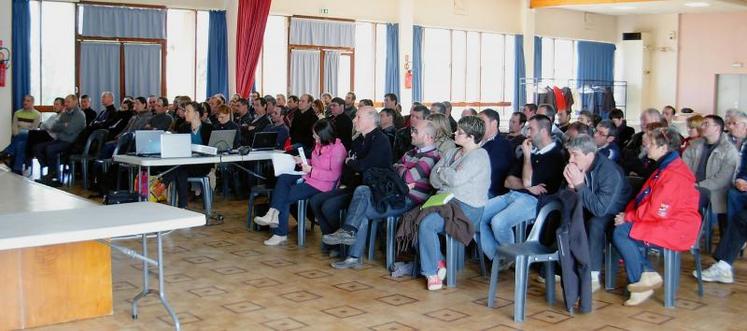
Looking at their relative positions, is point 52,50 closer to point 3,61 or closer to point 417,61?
point 3,61

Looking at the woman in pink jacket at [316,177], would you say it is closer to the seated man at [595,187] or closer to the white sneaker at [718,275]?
the seated man at [595,187]

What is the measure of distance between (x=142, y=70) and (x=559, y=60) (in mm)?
10249

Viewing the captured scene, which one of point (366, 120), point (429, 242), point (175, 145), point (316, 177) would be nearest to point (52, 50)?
point (175, 145)

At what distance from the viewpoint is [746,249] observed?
639 centimetres

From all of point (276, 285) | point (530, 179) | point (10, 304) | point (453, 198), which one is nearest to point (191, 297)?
point (276, 285)

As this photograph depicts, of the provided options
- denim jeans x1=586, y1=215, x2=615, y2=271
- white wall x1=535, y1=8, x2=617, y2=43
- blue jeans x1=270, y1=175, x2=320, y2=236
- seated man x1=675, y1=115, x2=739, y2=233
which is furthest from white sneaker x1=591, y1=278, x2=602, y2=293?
white wall x1=535, y1=8, x2=617, y2=43

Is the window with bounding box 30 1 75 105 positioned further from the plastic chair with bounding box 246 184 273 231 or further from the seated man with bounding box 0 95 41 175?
the plastic chair with bounding box 246 184 273 231

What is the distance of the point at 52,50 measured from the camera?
38.1 ft

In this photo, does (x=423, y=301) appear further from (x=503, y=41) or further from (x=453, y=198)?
(x=503, y=41)

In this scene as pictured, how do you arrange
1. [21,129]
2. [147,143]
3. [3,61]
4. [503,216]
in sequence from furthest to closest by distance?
1. [3,61]
2. [21,129]
3. [147,143]
4. [503,216]

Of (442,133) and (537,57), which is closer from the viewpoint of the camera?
(442,133)

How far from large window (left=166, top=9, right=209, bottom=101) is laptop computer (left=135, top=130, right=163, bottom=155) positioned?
5835 mm

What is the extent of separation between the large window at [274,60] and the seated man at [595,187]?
946cm

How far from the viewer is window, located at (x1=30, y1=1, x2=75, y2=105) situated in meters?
11.5
